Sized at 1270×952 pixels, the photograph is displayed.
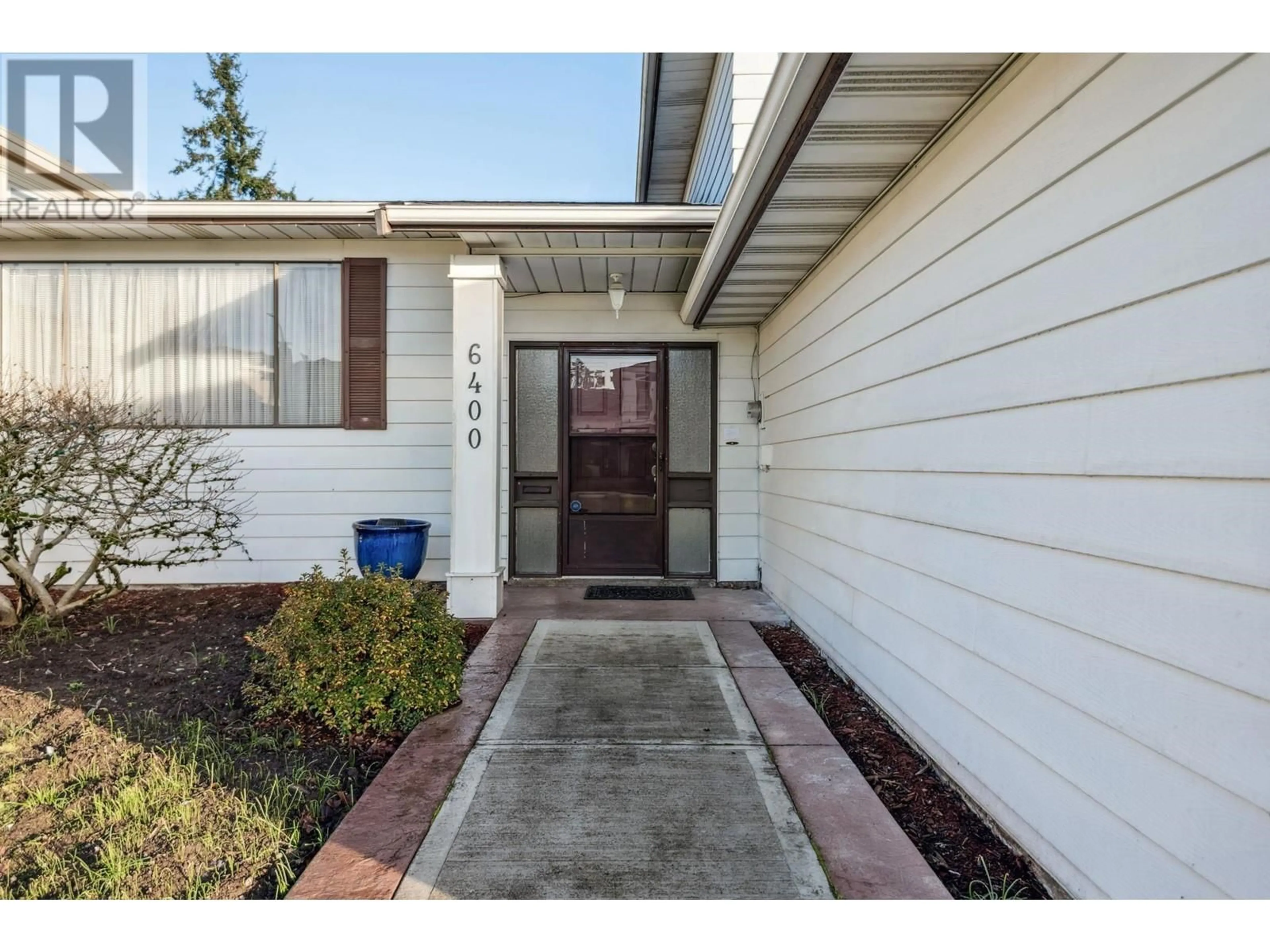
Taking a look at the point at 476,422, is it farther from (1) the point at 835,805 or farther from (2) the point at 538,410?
(1) the point at 835,805

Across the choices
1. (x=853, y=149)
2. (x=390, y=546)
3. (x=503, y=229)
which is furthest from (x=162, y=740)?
(x=853, y=149)

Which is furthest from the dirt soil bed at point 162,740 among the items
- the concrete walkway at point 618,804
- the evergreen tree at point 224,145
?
the evergreen tree at point 224,145

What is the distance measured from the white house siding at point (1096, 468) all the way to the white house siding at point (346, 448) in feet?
12.2

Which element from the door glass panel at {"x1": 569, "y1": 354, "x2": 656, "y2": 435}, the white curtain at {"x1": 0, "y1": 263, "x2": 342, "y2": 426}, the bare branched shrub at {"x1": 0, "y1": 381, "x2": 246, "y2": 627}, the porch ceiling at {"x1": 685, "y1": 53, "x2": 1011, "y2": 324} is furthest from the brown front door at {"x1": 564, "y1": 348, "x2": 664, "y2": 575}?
the bare branched shrub at {"x1": 0, "y1": 381, "x2": 246, "y2": 627}

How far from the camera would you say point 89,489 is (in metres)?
4.54

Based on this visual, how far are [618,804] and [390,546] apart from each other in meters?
2.96

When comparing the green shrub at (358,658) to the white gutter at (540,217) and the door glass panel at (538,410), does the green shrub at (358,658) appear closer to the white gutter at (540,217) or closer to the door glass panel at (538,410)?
the white gutter at (540,217)

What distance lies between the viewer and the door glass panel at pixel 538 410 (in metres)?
5.65

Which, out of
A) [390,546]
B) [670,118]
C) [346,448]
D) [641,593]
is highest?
[670,118]

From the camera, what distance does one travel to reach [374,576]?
3053mm

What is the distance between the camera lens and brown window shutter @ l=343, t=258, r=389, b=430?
5184 mm

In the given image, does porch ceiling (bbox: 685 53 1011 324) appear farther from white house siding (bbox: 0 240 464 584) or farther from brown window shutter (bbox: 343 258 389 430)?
brown window shutter (bbox: 343 258 389 430)
